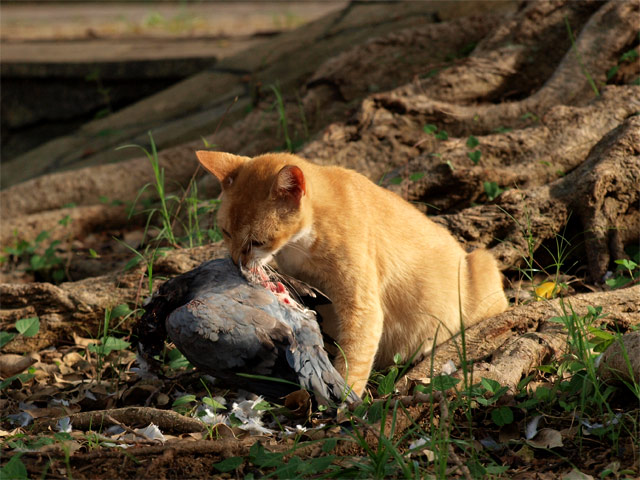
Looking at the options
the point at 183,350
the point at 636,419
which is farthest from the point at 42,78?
the point at 636,419

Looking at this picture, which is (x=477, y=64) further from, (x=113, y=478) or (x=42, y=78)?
(x=42, y=78)

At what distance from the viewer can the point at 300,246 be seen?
116 inches

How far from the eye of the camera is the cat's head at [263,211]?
2.74 m

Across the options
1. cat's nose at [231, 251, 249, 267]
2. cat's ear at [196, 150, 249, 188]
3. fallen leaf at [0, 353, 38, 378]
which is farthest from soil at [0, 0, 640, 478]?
cat's ear at [196, 150, 249, 188]

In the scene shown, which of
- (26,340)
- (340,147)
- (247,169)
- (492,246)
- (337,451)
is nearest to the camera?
(337,451)

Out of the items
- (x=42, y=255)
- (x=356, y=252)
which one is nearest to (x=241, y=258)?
(x=356, y=252)

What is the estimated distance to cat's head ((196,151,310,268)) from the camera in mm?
2740

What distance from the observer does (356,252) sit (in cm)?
289

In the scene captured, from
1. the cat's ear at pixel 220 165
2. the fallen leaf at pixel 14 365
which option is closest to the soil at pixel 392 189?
the fallen leaf at pixel 14 365

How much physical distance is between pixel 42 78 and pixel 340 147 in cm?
487

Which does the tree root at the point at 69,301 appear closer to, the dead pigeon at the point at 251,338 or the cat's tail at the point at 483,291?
the dead pigeon at the point at 251,338

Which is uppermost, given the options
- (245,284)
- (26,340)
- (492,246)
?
(245,284)

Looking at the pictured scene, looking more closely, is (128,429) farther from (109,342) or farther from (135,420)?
(109,342)

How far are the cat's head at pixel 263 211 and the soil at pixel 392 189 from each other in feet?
2.11
